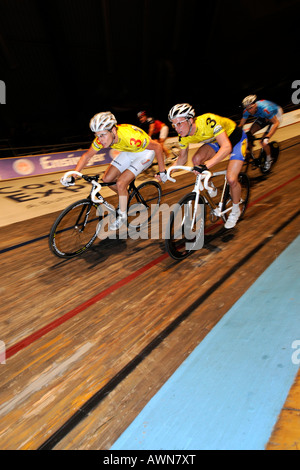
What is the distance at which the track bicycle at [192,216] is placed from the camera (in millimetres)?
2742

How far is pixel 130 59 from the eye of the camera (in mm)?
17453

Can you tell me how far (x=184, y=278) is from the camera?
109 inches

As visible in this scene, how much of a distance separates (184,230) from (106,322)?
147 centimetres

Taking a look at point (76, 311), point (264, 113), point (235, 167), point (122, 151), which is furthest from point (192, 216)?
point (264, 113)

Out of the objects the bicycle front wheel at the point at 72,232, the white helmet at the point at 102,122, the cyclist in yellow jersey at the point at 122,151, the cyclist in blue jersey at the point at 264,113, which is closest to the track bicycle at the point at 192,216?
the cyclist in yellow jersey at the point at 122,151

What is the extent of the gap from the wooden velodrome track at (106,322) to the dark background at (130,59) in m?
7.98

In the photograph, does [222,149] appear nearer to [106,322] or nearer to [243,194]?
[243,194]

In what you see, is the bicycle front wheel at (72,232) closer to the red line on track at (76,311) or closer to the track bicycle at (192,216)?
the red line on track at (76,311)

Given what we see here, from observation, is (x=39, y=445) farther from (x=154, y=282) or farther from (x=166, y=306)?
(x=154, y=282)

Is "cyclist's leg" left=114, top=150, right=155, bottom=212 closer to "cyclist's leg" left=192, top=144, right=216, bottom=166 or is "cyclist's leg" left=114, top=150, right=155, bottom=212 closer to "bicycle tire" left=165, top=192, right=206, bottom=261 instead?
"cyclist's leg" left=192, top=144, right=216, bottom=166

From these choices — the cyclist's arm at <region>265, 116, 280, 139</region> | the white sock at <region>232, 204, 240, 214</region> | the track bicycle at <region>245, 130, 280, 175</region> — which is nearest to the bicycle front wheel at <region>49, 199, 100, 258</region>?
the white sock at <region>232, 204, 240, 214</region>

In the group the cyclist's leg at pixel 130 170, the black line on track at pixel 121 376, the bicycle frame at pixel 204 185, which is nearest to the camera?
the black line on track at pixel 121 376

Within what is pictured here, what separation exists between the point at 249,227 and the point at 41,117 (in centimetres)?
1642

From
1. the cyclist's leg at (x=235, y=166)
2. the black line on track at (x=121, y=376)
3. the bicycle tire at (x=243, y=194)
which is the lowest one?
the black line on track at (x=121, y=376)
